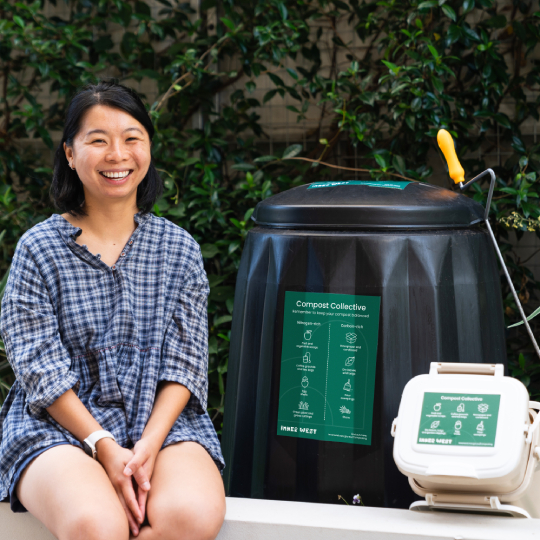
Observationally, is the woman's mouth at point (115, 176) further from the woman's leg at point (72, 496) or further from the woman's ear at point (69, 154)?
the woman's leg at point (72, 496)

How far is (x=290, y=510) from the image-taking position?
4.96 ft

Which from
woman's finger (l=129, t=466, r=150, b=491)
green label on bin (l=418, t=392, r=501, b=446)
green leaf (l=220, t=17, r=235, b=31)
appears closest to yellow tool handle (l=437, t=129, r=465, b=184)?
green label on bin (l=418, t=392, r=501, b=446)

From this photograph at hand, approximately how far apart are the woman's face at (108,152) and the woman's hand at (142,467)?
617mm

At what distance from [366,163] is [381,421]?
154 centimetres

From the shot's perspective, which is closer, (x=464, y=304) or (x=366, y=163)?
(x=464, y=304)

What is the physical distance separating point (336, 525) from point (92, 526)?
0.51m

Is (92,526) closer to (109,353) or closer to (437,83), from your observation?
(109,353)

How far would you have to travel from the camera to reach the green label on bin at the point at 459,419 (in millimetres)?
1403

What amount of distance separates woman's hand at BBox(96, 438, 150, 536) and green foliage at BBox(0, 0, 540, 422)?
117cm

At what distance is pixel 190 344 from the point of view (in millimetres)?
1636

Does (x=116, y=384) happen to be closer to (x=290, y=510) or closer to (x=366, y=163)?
(x=290, y=510)

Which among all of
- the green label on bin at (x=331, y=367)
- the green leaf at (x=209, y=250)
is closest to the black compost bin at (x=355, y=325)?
the green label on bin at (x=331, y=367)

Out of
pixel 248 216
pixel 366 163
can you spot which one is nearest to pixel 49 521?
pixel 248 216

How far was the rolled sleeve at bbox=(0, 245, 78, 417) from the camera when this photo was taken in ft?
4.81
